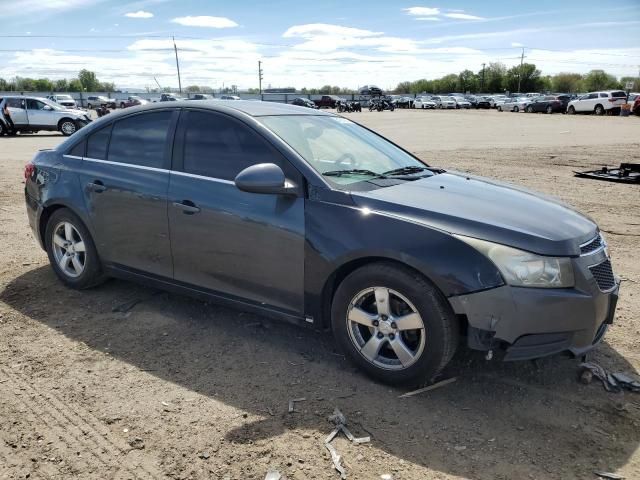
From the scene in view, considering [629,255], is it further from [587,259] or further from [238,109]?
[238,109]

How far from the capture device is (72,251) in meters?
4.84

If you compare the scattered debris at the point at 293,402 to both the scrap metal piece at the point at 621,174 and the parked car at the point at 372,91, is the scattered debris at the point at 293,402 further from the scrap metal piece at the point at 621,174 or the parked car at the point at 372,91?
the parked car at the point at 372,91

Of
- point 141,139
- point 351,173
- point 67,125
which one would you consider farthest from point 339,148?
point 67,125

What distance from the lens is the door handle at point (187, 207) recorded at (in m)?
3.85

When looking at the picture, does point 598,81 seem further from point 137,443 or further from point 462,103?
point 137,443

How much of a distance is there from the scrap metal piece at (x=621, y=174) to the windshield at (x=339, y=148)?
7554 millimetres

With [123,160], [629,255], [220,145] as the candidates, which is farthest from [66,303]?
[629,255]

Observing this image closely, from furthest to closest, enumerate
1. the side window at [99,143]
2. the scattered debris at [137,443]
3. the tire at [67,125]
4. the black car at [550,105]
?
1. the black car at [550,105]
2. the tire at [67,125]
3. the side window at [99,143]
4. the scattered debris at [137,443]

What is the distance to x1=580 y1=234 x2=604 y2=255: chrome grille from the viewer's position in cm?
310

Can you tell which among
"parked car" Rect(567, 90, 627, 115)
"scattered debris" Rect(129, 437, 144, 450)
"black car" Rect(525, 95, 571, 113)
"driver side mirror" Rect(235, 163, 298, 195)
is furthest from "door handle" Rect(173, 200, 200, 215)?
"black car" Rect(525, 95, 571, 113)

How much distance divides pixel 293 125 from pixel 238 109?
423 mm

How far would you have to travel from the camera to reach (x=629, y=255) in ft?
19.5

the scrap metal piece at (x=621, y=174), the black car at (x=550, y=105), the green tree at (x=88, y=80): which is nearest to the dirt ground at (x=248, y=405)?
the scrap metal piece at (x=621, y=174)

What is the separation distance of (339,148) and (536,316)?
1.88 meters
